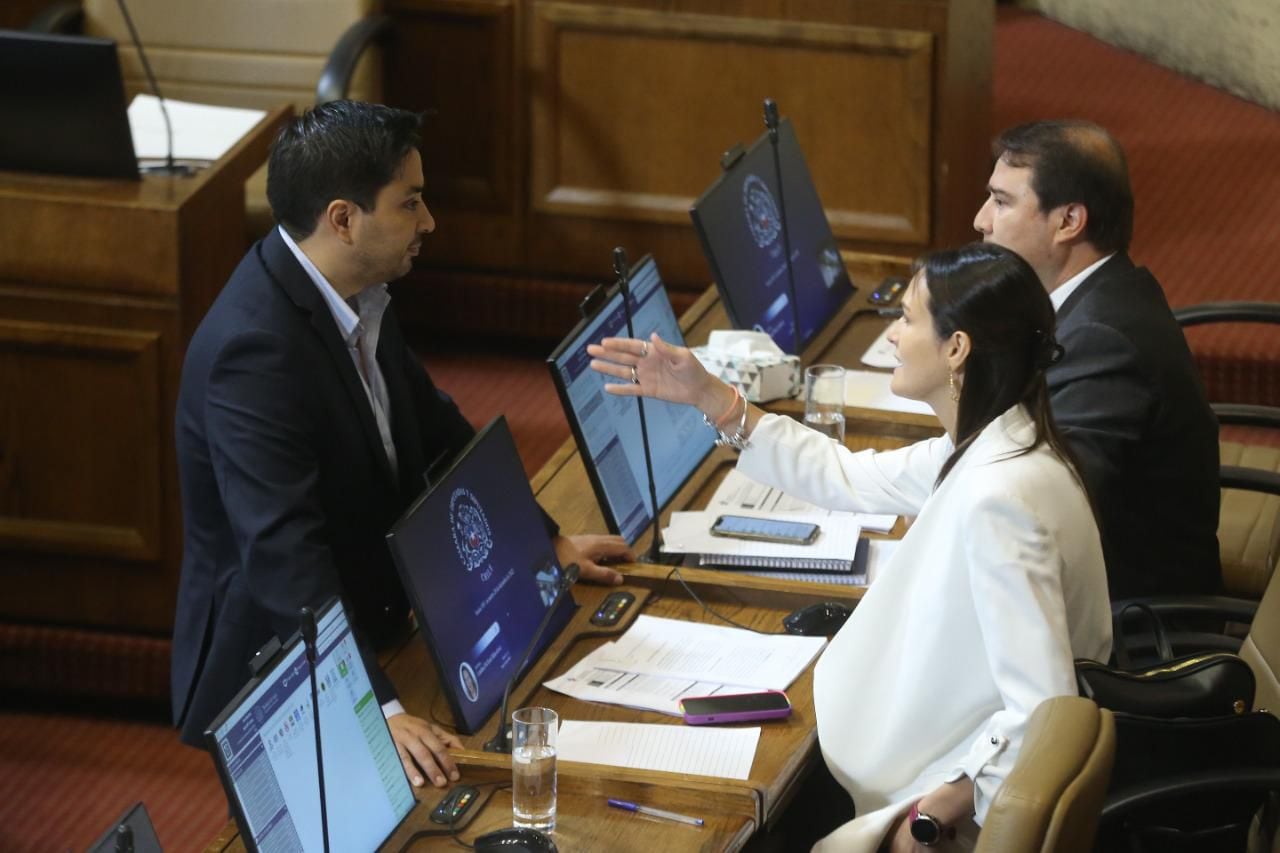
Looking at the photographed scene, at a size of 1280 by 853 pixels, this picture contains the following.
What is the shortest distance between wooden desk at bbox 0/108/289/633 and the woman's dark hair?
1.92 m

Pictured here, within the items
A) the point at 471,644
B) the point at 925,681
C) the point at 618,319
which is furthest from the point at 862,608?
the point at 618,319

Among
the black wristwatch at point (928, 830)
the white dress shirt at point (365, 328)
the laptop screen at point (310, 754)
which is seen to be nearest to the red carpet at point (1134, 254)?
the white dress shirt at point (365, 328)

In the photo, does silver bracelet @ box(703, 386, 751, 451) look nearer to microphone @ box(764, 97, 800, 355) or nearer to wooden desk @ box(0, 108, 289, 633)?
microphone @ box(764, 97, 800, 355)

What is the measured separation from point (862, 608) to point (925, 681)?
0.45 ft

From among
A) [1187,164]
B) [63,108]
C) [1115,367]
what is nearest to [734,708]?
[1115,367]

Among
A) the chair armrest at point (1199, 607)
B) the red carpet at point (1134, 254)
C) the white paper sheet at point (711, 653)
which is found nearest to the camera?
the white paper sheet at point (711, 653)

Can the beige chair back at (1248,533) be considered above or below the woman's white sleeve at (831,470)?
below

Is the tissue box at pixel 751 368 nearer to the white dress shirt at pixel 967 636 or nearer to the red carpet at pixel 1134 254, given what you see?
the white dress shirt at pixel 967 636

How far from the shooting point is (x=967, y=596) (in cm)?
236

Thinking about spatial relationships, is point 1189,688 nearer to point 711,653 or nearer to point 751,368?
point 711,653

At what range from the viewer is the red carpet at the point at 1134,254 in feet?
12.3

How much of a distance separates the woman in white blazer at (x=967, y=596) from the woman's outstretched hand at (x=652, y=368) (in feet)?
1.28

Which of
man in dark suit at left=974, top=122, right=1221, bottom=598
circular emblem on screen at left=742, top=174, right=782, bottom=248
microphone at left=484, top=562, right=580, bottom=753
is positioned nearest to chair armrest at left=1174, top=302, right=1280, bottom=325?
man in dark suit at left=974, top=122, right=1221, bottom=598

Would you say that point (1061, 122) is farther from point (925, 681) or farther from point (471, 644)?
point (471, 644)
